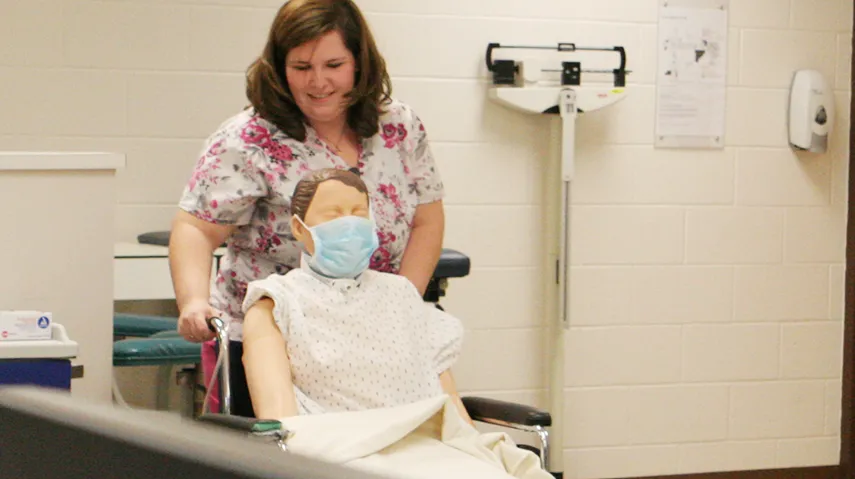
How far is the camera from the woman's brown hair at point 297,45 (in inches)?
93.0

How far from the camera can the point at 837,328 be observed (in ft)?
13.8

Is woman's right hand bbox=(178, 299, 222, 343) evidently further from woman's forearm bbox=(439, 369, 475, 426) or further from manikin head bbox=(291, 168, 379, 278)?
woman's forearm bbox=(439, 369, 475, 426)

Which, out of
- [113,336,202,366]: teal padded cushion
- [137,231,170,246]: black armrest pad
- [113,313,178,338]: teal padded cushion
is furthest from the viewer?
[137,231,170,246]: black armrest pad

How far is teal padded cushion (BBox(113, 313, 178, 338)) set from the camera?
317cm

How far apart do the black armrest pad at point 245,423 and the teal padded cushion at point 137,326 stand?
1291mm

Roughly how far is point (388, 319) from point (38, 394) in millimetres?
1659

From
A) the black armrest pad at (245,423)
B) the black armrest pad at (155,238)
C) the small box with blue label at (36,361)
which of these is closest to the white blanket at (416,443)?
the black armrest pad at (245,423)

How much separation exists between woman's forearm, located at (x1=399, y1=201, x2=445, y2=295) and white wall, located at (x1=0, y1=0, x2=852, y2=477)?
1.20m

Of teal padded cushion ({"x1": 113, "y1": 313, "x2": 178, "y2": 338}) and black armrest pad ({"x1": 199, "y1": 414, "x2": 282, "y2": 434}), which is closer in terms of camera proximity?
black armrest pad ({"x1": 199, "y1": 414, "x2": 282, "y2": 434})

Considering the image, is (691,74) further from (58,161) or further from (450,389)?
(58,161)

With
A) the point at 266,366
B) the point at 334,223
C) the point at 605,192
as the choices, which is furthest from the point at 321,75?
the point at 605,192

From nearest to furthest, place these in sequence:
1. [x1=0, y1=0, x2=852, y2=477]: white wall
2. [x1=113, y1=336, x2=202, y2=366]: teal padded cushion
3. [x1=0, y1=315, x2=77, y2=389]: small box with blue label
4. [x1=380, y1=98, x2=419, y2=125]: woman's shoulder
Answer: [x1=0, y1=315, x2=77, y2=389]: small box with blue label → [x1=380, y1=98, x2=419, y2=125]: woman's shoulder → [x1=113, y1=336, x2=202, y2=366]: teal padded cushion → [x1=0, y1=0, x2=852, y2=477]: white wall

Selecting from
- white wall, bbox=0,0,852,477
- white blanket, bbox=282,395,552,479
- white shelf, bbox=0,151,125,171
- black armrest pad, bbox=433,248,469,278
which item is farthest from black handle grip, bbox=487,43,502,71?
white blanket, bbox=282,395,552,479

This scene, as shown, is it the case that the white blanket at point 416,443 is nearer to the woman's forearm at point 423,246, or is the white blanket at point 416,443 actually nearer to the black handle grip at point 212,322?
the black handle grip at point 212,322
